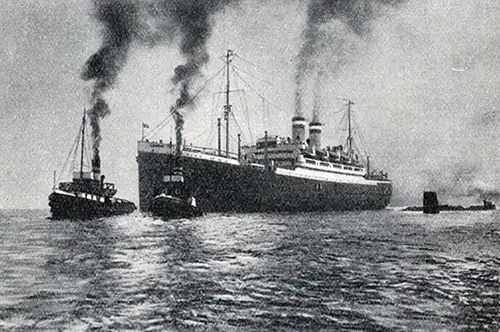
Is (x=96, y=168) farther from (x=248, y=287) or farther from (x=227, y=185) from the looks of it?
(x=248, y=287)

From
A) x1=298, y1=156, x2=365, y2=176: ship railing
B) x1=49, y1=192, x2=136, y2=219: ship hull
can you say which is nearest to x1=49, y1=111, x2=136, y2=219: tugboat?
x1=49, y1=192, x2=136, y2=219: ship hull

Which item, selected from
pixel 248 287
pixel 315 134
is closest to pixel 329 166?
pixel 315 134

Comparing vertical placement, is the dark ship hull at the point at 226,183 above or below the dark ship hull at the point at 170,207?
above

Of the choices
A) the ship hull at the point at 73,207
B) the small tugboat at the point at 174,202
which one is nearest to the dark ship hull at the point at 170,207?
the small tugboat at the point at 174,202

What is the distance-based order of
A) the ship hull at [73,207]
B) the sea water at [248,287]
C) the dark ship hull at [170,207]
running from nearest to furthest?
1. the sea water at [248,287]
2. the dark ship hull at [170,207]
3. the ship hull at [73,207]

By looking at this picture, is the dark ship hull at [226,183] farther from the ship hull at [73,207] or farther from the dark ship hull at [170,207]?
the dark ship hull at [170,207]

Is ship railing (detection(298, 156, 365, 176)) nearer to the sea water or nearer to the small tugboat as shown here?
the small tugboat
